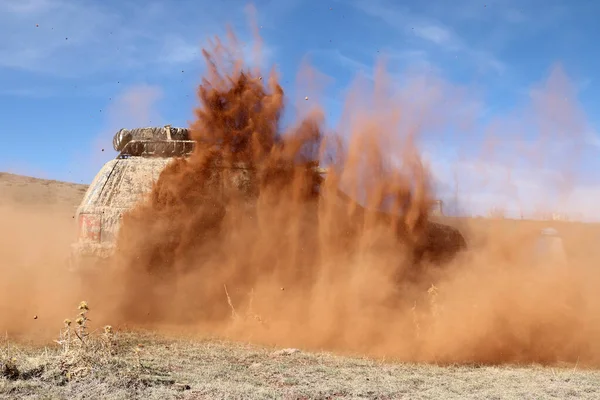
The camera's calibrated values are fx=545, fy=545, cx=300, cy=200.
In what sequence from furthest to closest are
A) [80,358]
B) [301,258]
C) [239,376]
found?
[301,258], [239,376], [80,358]

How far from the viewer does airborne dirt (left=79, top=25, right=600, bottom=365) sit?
23.9 ft

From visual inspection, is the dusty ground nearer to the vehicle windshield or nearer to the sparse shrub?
the sparse shrub

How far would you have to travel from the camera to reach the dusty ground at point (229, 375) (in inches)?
173

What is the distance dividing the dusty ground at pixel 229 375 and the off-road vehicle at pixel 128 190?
1216 millimetres

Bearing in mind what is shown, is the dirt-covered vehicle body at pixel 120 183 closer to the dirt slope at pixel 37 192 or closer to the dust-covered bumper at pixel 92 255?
the dust-covered bumper at pixel 92 255

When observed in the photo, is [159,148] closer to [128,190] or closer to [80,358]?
[128,190]

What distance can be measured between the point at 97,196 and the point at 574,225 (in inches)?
361

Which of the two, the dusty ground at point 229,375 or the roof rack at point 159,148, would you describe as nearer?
the dusty ground at point 229,375

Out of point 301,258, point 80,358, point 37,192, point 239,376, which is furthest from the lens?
point 37,192

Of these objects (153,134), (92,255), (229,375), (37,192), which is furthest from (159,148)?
(37,192)

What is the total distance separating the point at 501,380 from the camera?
5445mm

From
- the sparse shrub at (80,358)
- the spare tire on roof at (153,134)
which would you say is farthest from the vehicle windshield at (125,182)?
the sparse shrub at (80,358)

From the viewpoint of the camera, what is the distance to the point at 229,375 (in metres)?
5.06

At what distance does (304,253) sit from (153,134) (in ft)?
9.94
